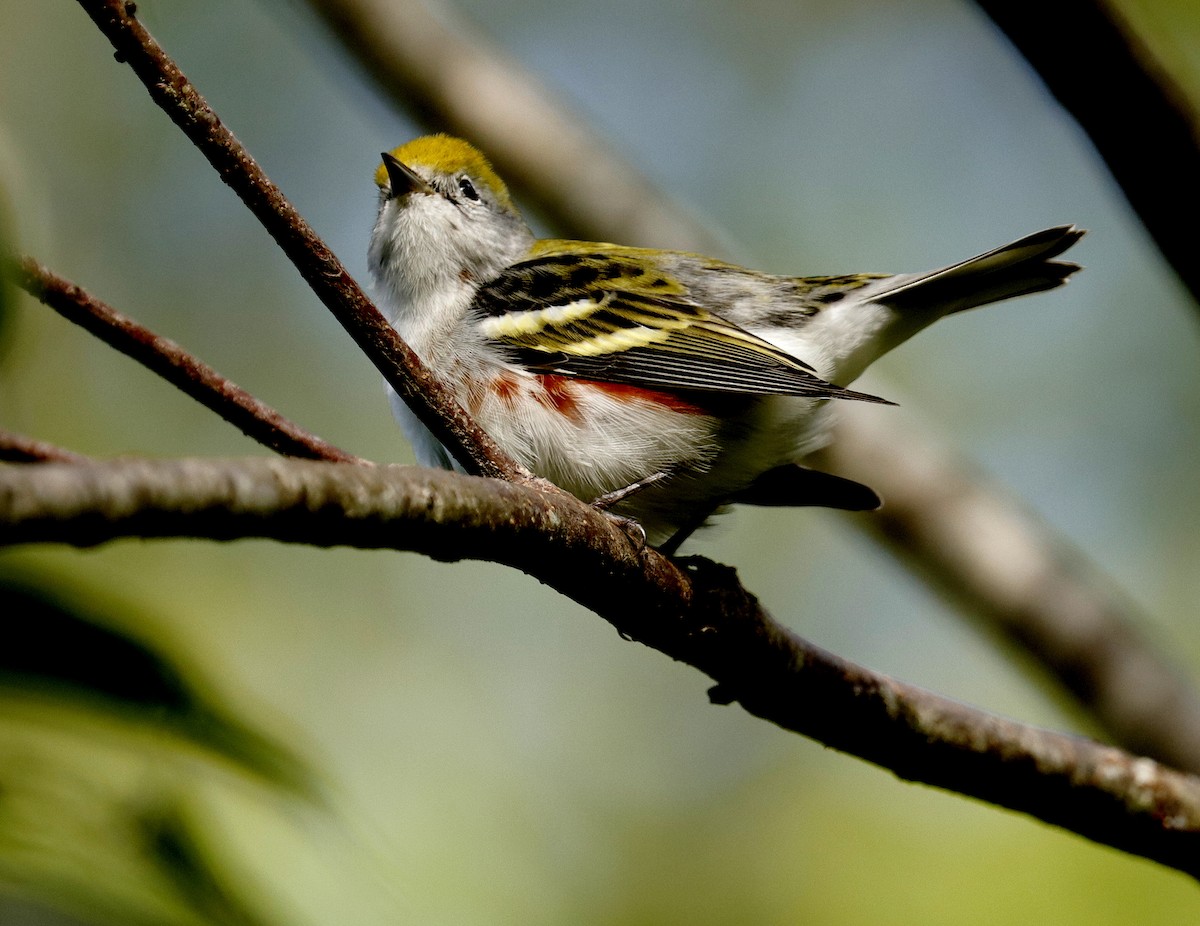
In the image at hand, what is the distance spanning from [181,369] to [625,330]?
2.40m

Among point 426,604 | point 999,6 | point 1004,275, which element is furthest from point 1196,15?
point 426,604

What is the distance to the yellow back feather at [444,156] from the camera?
5.60 metres

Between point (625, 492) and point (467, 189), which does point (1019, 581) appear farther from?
point (467, 189)

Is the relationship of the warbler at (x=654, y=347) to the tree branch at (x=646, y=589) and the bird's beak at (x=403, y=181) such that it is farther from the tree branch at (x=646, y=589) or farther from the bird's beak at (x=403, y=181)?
the tree branch at (x=646, y=589)

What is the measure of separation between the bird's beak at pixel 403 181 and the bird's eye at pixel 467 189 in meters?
0.20

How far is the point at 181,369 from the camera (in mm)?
2510

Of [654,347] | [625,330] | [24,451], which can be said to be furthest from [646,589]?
[625,330]

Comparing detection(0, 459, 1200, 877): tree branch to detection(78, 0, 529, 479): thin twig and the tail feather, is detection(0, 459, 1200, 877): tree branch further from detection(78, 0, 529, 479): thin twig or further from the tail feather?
the tail feather

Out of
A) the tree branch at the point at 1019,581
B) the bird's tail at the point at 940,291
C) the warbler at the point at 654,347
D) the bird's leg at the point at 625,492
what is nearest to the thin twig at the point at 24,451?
the warbler at the point at 654,347

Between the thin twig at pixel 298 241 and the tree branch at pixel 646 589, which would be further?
the thin twig at pixel 298 241

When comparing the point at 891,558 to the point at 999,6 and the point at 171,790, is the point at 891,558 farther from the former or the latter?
the point at 171,790

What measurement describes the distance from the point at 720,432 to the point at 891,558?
68.3 inches

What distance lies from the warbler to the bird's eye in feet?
0.79

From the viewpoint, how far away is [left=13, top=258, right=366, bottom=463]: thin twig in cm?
230
